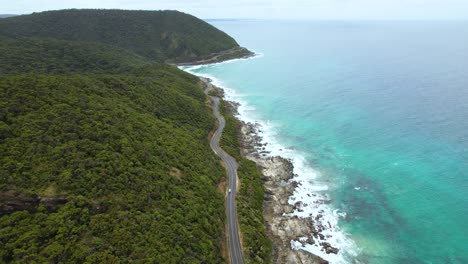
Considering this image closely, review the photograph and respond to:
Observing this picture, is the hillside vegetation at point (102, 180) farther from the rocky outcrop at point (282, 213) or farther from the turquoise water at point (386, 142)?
the turquoise water at point (386, 142)

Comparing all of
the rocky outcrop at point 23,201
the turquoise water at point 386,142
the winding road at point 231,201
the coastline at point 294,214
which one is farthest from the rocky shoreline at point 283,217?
the rocky outcrop at point 23,201

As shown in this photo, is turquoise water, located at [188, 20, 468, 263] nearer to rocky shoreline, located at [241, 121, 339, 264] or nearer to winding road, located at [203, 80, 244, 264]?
rocky shoreline, located at [241, 121, 339, 264]

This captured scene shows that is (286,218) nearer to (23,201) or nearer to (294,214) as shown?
(294,214)

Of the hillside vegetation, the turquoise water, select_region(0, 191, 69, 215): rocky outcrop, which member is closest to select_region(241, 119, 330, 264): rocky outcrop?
the hillside vegetation

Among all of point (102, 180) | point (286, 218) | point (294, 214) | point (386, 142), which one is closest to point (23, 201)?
point (102, 180)

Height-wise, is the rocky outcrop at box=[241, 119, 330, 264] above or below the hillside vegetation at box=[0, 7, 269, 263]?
below

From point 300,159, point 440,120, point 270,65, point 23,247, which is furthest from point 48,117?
point 270,65
